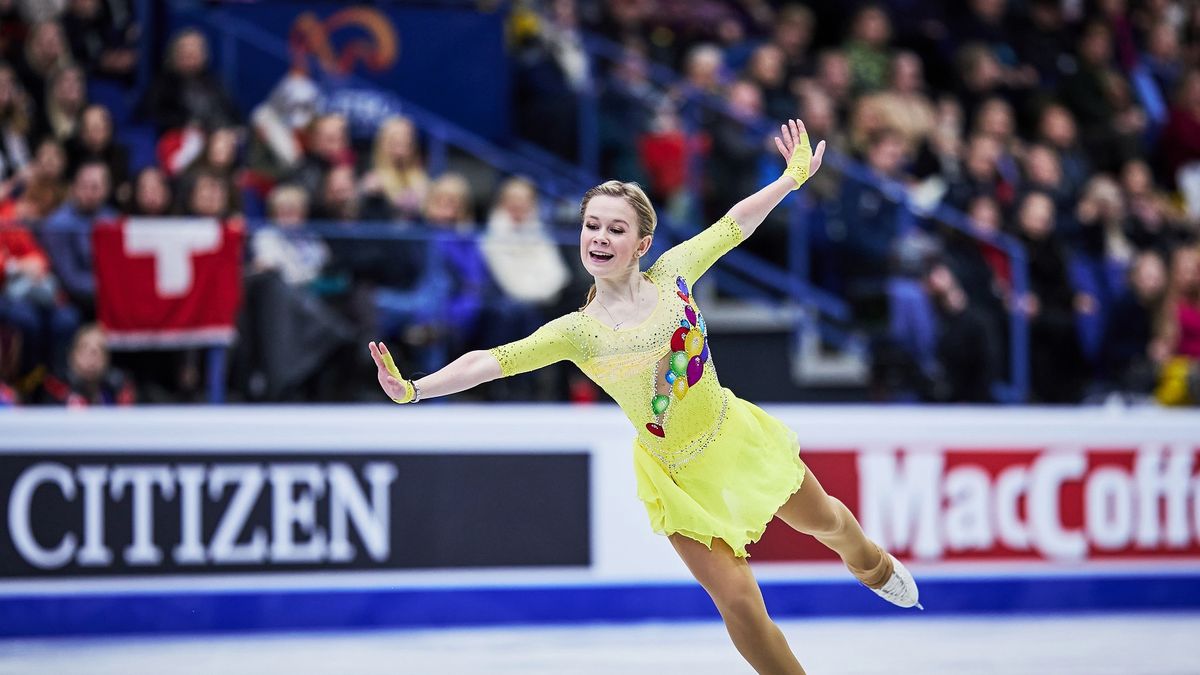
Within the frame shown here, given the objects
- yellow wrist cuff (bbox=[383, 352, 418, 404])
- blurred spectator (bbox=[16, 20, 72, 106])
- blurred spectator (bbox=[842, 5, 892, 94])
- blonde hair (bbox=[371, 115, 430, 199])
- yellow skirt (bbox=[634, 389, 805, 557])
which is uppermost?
blurred spectator (bbox=[842, 5, 892, 94])

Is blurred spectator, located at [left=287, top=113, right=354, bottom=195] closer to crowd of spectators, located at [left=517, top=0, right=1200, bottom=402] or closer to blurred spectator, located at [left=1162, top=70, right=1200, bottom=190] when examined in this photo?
crowd of spectators, located at [left=517, top=0, right=1200, bottom=402]

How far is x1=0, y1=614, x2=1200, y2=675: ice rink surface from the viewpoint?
5.58m

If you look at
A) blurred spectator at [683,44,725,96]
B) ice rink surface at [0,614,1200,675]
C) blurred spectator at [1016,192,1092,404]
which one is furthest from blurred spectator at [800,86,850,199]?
ice rink surface at [0,614,1200,675]

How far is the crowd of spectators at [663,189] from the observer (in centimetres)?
729

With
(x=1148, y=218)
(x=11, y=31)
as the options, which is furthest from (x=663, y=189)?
(x=11, y=31)

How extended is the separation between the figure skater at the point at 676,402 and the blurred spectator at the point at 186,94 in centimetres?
477

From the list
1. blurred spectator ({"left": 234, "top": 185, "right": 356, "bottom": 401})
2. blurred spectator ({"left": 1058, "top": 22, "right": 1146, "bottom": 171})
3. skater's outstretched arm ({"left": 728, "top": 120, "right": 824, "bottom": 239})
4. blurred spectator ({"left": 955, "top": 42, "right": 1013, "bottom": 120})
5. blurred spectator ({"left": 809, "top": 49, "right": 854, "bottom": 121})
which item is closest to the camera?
skater's outstretched arm ({"left": 728, "top": 120, "right": 824, "bottom": 239})

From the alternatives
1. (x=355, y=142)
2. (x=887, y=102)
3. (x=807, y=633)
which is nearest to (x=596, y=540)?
(x=807, y=633)

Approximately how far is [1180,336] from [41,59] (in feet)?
21.7

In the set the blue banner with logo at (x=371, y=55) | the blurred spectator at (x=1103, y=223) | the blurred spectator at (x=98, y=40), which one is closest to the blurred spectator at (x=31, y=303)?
the blurred spectator at (x=98, y=40)

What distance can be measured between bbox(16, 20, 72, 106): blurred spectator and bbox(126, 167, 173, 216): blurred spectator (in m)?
1.30

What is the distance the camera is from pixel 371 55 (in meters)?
10.1

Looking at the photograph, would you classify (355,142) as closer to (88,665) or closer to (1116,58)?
(88,665)

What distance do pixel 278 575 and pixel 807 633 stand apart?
2.25m
